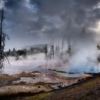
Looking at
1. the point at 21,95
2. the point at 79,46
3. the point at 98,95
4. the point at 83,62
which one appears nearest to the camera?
the point at 98,95

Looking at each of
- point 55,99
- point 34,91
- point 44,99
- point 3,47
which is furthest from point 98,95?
point 3,47

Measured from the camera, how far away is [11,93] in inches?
804

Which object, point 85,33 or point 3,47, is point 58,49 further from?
point 3,47

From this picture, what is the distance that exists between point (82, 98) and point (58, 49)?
98196 mm

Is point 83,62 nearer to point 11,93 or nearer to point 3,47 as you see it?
point 11,93

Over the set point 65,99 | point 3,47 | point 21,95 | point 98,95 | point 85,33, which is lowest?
point 21,95

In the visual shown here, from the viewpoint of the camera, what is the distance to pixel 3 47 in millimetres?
15953

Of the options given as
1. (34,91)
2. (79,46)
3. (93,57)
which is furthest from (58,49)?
(34,91)

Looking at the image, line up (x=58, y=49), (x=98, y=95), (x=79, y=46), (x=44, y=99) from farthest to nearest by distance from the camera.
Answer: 1. (x=58, y=49)
2. (x=79, y=46)
3. (x=44, y=99)
4. (x=98, y=95)

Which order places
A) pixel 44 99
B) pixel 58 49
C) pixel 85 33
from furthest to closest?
1. pixel 58 49
2. pixel 85 33
3. pixel 44 99

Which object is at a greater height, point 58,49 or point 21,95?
point 58,49

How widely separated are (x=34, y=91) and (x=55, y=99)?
23.7ft

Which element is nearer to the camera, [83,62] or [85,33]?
[83,62]

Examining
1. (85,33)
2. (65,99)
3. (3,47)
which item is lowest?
(65,99)
